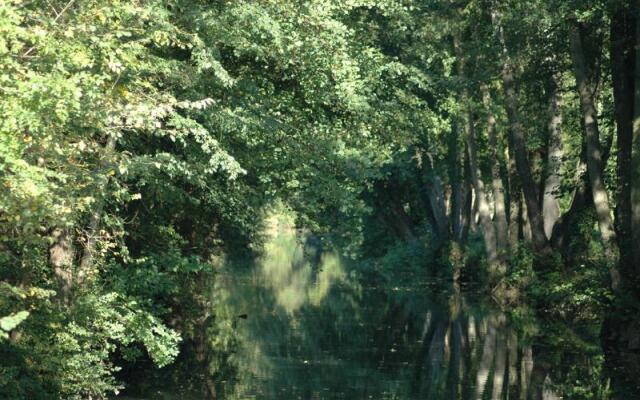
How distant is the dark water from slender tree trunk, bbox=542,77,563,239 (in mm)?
3505

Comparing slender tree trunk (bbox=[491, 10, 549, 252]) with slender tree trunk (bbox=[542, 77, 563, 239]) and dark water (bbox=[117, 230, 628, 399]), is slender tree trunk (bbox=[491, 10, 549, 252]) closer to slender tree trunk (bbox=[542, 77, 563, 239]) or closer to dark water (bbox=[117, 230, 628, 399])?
slender tree trunk (bbox=[542, 77, 563, 239])

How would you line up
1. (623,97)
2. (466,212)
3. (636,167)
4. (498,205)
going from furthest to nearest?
1. (466,212)
2. (498,205)
3. (623,97)
4. (636,167)

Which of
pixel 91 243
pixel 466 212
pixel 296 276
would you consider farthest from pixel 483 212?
pixel 91 243

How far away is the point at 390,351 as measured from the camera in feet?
78.4

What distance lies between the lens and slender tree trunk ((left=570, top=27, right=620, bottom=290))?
854 inches

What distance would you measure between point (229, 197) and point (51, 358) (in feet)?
24.2

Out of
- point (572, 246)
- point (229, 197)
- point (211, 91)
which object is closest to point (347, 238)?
point (229, 197)

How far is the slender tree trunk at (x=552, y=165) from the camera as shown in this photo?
104 ft

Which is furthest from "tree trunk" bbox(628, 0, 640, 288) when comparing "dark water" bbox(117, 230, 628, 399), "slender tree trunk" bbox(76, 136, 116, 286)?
"slender tree trunk" bbox(76, 136, 116, 286)

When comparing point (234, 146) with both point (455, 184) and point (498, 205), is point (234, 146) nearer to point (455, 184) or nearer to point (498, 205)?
point (498, 205)

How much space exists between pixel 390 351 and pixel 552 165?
425 inches

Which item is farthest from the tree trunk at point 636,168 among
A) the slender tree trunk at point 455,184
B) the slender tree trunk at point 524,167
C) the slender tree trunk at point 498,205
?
the slender tree trunk at point 455,184

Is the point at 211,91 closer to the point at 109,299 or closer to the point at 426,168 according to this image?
the point at 109,299

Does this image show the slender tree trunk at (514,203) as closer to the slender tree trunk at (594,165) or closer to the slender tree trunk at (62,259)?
the slender tree trunk at (594,165)
